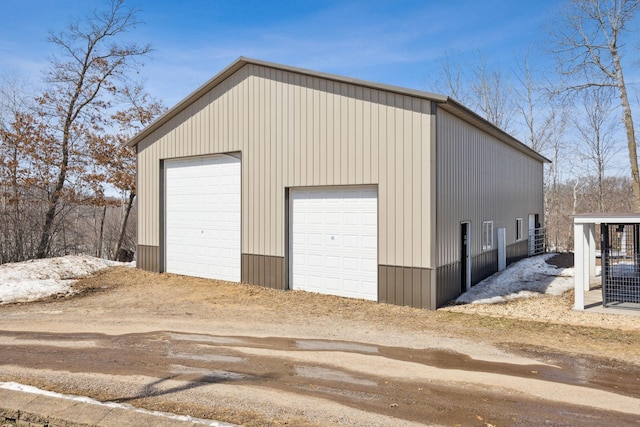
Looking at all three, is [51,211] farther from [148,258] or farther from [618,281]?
[618,281]

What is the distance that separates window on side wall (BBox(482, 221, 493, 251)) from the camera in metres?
12.9

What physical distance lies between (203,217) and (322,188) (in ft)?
14.5

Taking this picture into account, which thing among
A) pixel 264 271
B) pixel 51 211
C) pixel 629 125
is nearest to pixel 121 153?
pixel 51 211

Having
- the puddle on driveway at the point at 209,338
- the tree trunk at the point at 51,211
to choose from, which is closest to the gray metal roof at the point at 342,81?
the puddle on driveway at the point at 209,338

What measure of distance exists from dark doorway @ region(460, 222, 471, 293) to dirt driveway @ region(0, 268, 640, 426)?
2496 millimetres

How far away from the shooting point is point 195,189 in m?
13.2

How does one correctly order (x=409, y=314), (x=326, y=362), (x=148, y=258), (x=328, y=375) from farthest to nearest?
(x=148, y=258)
(x=409, y=314)
(x=326, y=362)
(x=328, y=375)

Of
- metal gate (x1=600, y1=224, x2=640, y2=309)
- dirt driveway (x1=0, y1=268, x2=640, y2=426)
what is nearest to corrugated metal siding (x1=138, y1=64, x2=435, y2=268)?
dirt driveway (x1=0, y1=268, x2=640, y2=426)

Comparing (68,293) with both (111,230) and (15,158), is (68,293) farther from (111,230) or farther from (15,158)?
(111,230)

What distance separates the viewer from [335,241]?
34.4ft

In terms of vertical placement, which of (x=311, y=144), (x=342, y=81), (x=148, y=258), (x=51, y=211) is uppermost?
(x=342, y=81)

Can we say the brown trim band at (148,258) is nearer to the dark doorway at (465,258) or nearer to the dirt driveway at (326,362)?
the dirt driveway at (326,362)

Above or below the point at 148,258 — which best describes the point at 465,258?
above

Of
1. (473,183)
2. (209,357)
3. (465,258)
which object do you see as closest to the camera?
(209,357)
